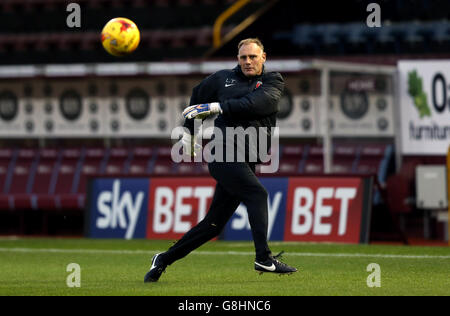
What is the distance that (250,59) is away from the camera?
33.0 feet

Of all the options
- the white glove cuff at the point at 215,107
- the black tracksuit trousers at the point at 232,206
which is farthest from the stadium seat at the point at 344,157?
the white glove cuff at the point at 215,107

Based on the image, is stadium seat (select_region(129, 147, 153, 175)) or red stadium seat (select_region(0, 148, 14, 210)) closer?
stadium seat (select_region(129, 147, 153, 175))

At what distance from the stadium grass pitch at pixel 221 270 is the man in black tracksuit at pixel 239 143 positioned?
357 mm

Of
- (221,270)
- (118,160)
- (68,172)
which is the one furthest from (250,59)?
(68,172)

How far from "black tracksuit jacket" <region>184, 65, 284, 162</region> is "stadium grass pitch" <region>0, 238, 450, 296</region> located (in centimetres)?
136

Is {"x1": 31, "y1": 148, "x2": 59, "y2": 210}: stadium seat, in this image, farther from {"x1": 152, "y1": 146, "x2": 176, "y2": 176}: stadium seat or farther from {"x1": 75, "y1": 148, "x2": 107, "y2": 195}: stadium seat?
{"x1": 152, "y1": 146, "x2": 176, "y2": 176}: stadium seat

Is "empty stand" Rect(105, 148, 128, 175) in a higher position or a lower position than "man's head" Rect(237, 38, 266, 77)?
lower

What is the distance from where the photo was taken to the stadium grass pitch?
9.62m

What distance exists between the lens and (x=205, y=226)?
1005 centimetres

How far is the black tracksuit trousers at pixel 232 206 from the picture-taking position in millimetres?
9938

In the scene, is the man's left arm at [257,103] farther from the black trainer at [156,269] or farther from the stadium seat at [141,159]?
the stadium seat at [141,159]

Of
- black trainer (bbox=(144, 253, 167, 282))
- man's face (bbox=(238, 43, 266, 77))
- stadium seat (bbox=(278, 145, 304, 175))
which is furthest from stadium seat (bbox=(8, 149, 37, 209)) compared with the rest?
man's face (bbox=(238, 43, 266, 77))

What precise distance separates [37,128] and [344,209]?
835 centimetres

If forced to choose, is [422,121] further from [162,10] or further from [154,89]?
[162,10]
